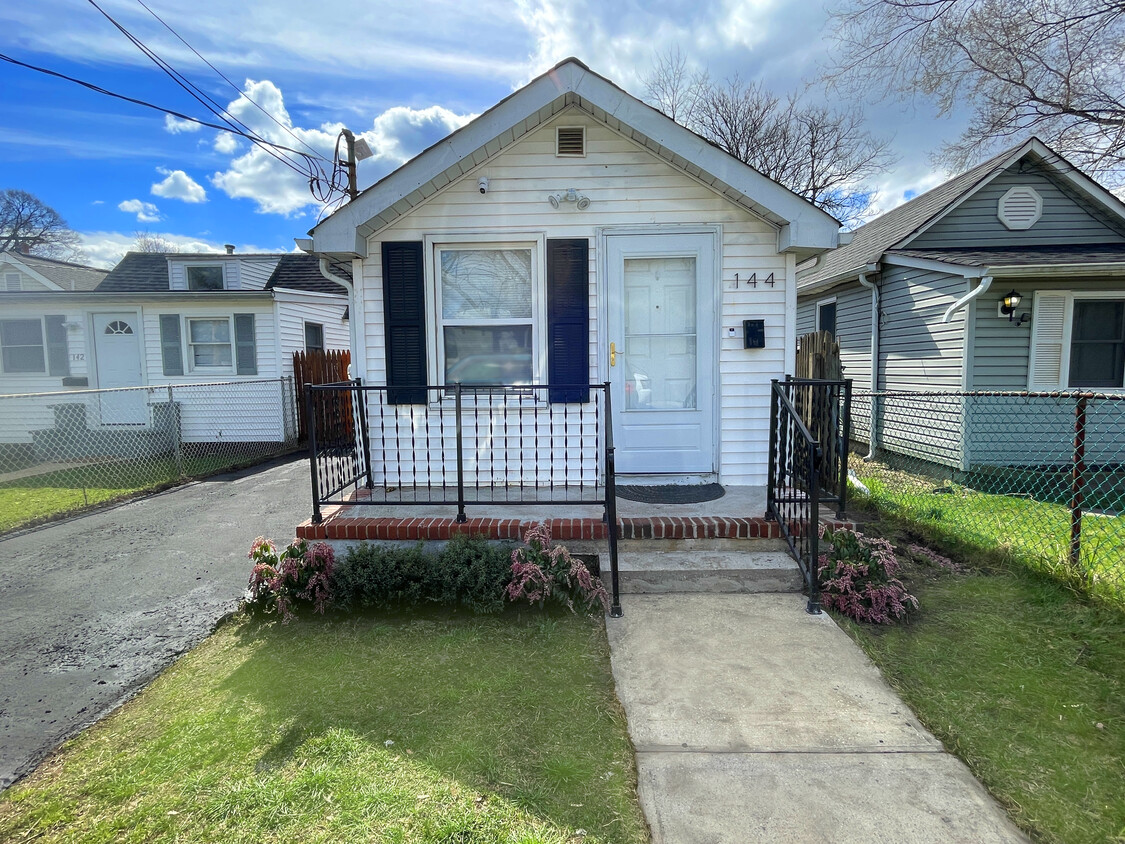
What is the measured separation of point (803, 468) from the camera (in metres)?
3.98

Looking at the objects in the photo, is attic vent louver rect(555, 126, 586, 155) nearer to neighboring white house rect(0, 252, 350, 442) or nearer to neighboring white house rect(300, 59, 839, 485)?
neighboring white house rect(300, 59, 839, 485)

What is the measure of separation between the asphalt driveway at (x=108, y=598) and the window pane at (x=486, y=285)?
2.72 metres

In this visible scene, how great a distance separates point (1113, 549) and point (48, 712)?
21.2 feet

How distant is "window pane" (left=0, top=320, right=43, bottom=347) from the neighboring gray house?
14461mm

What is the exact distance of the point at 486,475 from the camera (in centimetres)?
507

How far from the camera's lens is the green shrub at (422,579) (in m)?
3.48

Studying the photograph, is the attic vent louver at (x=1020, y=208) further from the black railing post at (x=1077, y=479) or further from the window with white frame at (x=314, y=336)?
the window with white frame at (x=314, y=336)

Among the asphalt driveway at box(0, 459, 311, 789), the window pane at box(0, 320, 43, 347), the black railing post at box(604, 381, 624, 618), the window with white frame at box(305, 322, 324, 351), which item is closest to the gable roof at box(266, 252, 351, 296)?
the window with white frame at box(305, 322, 324, 351)

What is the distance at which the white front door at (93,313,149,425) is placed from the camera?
11.1 metres

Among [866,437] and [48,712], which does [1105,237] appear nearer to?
[866,437]

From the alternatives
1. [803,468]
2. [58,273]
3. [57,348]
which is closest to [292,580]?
[803,468]

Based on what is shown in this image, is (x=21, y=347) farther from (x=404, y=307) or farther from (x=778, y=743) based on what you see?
(x=778, y=743)

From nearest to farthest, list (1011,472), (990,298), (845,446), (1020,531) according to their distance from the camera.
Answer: (845,446)
(1020,531)
(1011,472)
(990,298)

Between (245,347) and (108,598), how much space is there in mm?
8094
